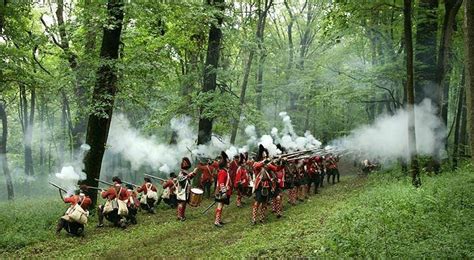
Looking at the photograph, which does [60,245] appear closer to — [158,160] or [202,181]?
[202,181]

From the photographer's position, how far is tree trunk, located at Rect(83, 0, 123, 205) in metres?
14.3

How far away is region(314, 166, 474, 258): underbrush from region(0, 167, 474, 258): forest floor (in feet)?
0.05

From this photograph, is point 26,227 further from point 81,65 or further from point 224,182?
point 224,182

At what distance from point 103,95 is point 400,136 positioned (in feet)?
50.5

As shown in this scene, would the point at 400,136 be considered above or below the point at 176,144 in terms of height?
above

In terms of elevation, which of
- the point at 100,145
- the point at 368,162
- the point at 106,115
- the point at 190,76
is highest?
the point at 190,76

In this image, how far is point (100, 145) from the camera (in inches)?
606

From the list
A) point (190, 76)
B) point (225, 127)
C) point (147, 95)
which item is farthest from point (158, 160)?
point (147, 95)

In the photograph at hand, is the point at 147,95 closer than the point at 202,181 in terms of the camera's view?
Yes

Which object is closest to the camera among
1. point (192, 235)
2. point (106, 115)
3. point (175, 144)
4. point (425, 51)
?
point (192, 235)

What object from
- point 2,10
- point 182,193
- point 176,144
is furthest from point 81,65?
point 176,144

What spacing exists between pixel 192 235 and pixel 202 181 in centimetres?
766

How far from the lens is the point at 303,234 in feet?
34.4

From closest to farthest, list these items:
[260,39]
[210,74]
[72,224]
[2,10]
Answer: [72,224] < [2,10] < [210,74] < [260,39]
